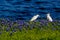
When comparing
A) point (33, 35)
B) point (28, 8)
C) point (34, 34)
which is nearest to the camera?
point (33, 35)

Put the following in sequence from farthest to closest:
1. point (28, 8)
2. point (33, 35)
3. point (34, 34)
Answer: point (28, 8) < point (34, 34) < point (33, 35)

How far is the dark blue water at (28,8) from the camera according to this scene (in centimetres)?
2292

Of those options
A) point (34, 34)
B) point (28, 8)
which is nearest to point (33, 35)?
point (34, 34)

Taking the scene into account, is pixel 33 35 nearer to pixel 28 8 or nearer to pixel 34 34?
pixel 34 34

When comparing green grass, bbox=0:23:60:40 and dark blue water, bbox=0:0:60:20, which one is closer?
green grass, bbox=0:23:60:40

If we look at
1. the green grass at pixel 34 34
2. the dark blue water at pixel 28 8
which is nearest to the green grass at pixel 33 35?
the green grass at pixel 34 34

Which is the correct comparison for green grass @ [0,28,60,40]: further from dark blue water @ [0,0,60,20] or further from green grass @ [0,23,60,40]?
dark blue water @ [0,0,60,20]

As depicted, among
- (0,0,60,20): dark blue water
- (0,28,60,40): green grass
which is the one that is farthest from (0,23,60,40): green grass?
(0,0,60,20): dark blue water

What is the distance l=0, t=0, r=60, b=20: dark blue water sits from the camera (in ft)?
75.2

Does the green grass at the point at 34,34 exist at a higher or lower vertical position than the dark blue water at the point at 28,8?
higher

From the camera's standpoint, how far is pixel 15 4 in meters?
26.8

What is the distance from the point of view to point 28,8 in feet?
83.2

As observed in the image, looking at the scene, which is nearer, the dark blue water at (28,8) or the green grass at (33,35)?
the green grass at (33,35)

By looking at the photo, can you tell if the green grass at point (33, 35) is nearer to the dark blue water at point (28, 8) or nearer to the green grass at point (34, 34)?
the green grass at point (34, 34)
